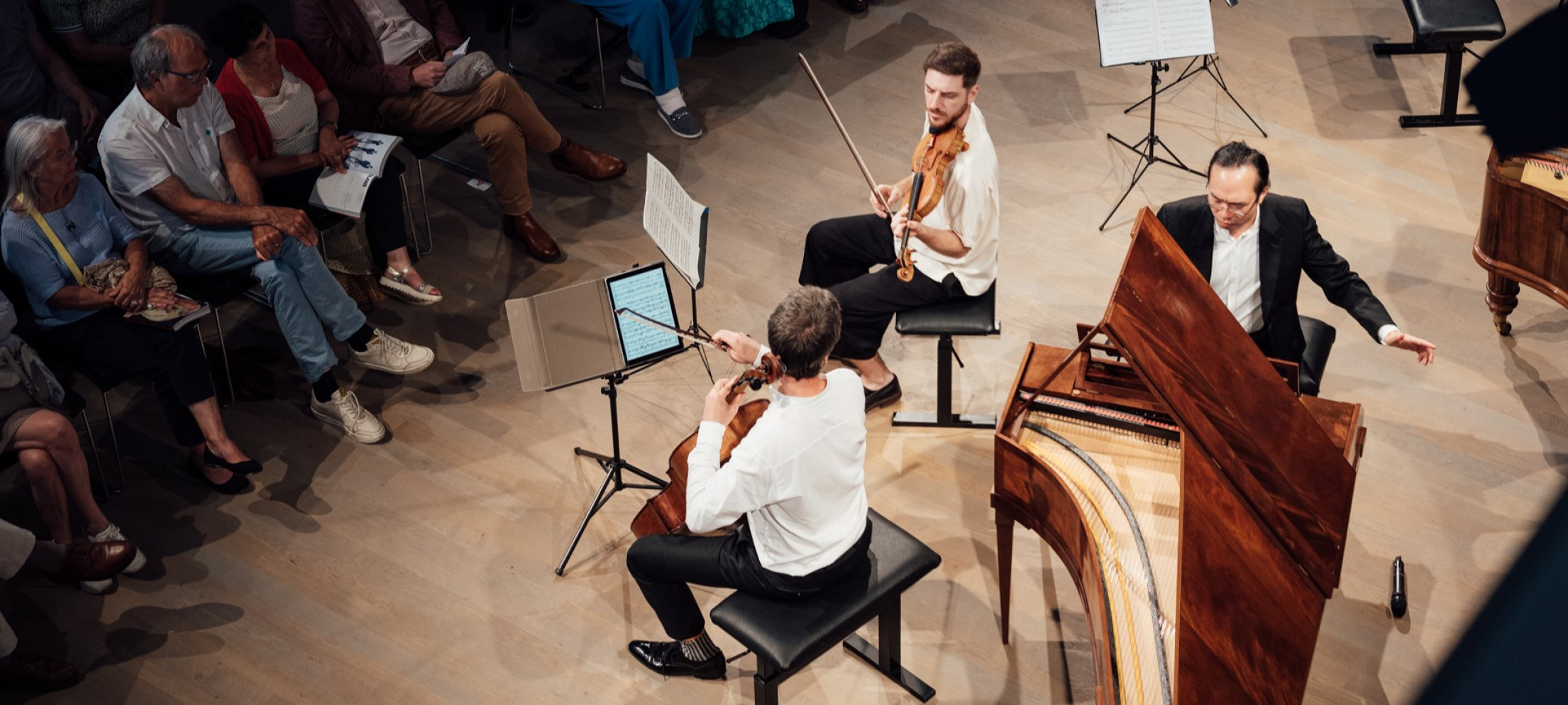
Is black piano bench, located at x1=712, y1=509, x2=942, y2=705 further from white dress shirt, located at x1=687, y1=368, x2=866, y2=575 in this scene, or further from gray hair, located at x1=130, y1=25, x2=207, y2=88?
gray hair, located at x1=130, y1=25, x2=207, y2=88

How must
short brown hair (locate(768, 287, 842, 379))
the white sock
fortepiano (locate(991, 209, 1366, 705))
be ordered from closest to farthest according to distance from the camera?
1. fortepiano (locate(991, 209, 1366, 705))
2. short brown hair (locate(768, 287, 842, 379))
3. the white sock

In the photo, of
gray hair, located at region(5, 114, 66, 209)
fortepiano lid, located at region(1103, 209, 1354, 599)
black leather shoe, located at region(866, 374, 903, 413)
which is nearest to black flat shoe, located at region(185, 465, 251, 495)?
gray hair, located at region(5, 114, 66, 209)

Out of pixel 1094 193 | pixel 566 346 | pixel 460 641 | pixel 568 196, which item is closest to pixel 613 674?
pixel 460 641

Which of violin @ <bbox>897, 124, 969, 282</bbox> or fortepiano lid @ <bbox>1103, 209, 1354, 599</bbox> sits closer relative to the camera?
fortepiano lid @ <bbox>1103, 209, 1354, 599</bbox>

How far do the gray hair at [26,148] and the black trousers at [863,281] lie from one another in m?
2.40

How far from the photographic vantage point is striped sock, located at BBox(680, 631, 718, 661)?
363 cm

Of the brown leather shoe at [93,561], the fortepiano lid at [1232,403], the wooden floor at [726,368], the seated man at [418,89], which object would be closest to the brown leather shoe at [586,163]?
the wooden floor at [726,368]

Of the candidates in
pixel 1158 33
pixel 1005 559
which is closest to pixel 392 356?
pixel 1005 559

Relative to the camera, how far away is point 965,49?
3.94 m

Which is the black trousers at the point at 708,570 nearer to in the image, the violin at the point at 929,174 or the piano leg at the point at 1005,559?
the piano leg at the point at 1005,559

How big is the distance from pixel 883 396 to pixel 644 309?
120 cm

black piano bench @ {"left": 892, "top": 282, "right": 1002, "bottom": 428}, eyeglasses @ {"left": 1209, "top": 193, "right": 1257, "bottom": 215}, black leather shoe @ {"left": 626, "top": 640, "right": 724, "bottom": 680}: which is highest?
eyeglasses @ {"left": 1209, "top": 193, "right": 1257, "bottom": 215}

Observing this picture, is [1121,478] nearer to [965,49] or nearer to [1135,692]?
[1135,692]

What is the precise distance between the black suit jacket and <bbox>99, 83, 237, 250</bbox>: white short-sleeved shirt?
3060mm
